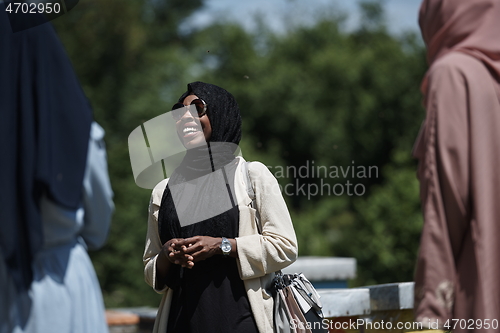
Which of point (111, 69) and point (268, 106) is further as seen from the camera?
point (268, 106)

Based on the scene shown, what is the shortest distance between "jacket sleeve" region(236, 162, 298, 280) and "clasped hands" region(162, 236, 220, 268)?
0.10 metres

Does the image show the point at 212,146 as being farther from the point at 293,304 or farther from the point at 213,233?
the point at 293,304

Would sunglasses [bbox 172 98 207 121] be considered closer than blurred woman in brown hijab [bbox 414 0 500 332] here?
No

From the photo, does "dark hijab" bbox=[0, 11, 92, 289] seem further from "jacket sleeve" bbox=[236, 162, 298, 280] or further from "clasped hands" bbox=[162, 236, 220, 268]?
"jacket sleeve" bbox=[236, 162, 298, 280]

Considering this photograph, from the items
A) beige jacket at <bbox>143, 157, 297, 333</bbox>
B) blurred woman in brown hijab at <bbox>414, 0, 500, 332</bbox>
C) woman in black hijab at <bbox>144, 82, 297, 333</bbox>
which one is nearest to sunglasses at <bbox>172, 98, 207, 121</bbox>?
woman in black hijab at <bbox>144, 82, 297, 333</bbox>

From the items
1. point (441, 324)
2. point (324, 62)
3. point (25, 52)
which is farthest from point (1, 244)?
point (324, 62)

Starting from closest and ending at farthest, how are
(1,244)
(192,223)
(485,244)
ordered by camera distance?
(485,244), (1,244), (192,223)

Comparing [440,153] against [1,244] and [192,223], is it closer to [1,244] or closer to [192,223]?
[192,223]

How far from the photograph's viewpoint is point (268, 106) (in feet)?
69.2

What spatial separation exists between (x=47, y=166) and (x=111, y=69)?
15.1 m

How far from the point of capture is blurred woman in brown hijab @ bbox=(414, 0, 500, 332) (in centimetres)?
180

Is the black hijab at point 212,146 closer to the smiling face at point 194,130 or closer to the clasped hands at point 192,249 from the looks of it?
the smiling face at point 194,130

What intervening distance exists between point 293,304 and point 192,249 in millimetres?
451

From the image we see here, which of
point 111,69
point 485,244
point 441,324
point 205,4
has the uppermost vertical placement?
point 205,4
